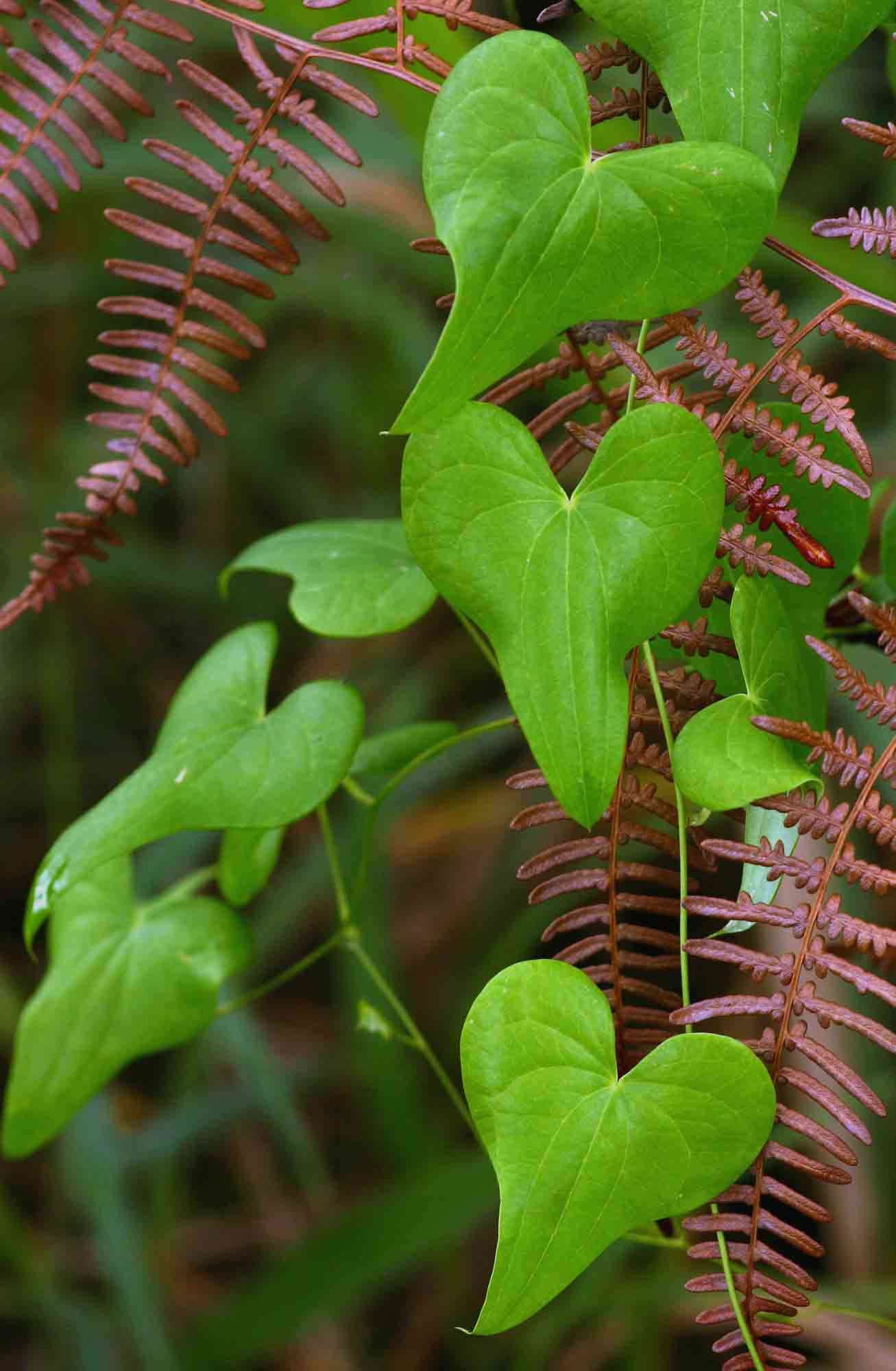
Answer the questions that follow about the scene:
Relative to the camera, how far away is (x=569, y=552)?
322 millimetres

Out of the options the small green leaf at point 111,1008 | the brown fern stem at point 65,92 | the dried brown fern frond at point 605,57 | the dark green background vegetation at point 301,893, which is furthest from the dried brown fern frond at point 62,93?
the dark green background vegetation at point 301,893

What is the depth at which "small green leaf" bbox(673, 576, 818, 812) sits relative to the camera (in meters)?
0.31

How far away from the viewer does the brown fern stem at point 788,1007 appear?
1.03 ft

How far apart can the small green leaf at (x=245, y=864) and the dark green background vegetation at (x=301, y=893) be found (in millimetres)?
496

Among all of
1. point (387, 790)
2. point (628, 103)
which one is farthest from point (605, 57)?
point (387, 790)

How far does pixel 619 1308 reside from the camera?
3.16 feet

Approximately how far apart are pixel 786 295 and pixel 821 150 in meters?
0.19

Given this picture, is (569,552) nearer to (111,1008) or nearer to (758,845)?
(758,845)

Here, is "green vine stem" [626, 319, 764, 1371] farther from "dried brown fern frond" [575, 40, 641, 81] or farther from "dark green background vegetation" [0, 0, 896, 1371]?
"dark green background vegetation" [0, 0, 896, 1371]

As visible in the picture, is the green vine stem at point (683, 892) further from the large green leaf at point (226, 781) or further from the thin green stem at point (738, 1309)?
the large green leaf at point (226, 781)

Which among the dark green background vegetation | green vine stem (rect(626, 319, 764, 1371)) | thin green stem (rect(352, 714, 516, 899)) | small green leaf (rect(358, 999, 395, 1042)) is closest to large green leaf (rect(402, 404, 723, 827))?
green vine stem (rect(626, 319, 764, 1371))

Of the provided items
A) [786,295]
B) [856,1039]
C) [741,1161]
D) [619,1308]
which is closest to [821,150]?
[786,295]

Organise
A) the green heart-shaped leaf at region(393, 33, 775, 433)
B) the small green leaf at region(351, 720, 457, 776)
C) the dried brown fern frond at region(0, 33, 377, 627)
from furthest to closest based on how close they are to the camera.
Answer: the small green leaf at region(351, 720, 457, 776) → the dried brown fern frond at region(0, 33, 377, 627) → the green heart-shaped leaf at region(393, 33, 775, 433)

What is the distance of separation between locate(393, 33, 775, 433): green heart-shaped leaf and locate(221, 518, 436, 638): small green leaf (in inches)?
5.5
